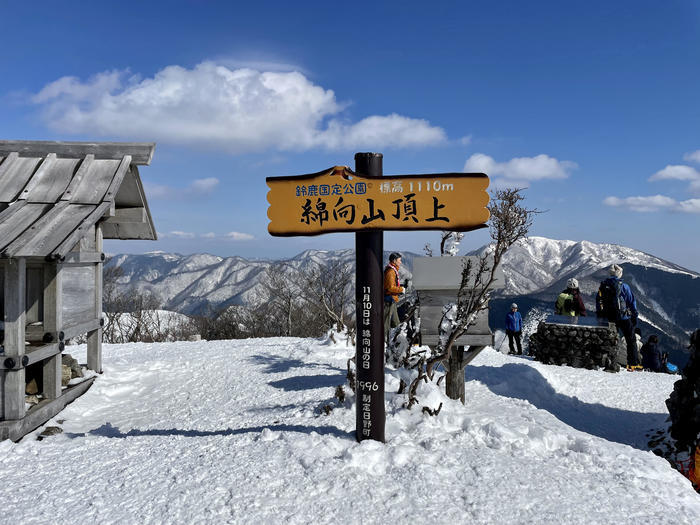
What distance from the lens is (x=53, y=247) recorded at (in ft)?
16.2

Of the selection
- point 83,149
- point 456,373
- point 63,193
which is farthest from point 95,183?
point 456,373

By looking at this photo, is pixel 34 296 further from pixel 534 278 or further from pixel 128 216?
pixel 534 278

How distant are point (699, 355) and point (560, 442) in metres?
4.50

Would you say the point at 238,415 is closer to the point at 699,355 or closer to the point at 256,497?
the point at 256,497

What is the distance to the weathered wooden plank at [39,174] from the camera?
20.4ft

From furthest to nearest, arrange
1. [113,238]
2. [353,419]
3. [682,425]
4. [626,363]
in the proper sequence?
1. [626,363]
2. [113,238]
3. [682,425]
4. [353,419]

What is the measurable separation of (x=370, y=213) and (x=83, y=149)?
522 cm

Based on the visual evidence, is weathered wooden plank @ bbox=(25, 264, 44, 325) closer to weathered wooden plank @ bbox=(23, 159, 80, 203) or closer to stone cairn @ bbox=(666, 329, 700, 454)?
weathered wooden plank @ bbox=(23, 159, 80, 203)

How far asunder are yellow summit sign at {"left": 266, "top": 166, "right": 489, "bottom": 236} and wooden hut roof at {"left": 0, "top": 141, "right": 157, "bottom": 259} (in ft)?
7.75

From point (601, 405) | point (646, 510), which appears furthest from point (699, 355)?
point (646, 510)

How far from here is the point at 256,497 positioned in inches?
138

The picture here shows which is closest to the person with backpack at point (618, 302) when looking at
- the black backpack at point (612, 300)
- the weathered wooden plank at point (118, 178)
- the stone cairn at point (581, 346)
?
the black backpack at point (612, 300)

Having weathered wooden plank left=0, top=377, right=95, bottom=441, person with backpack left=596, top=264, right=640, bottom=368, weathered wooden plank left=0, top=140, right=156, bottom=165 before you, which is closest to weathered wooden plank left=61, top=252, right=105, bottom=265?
A: weathered wooden plank left=0, top=140, right=156, bottom=165

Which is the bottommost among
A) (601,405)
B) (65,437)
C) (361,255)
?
(601,405)
